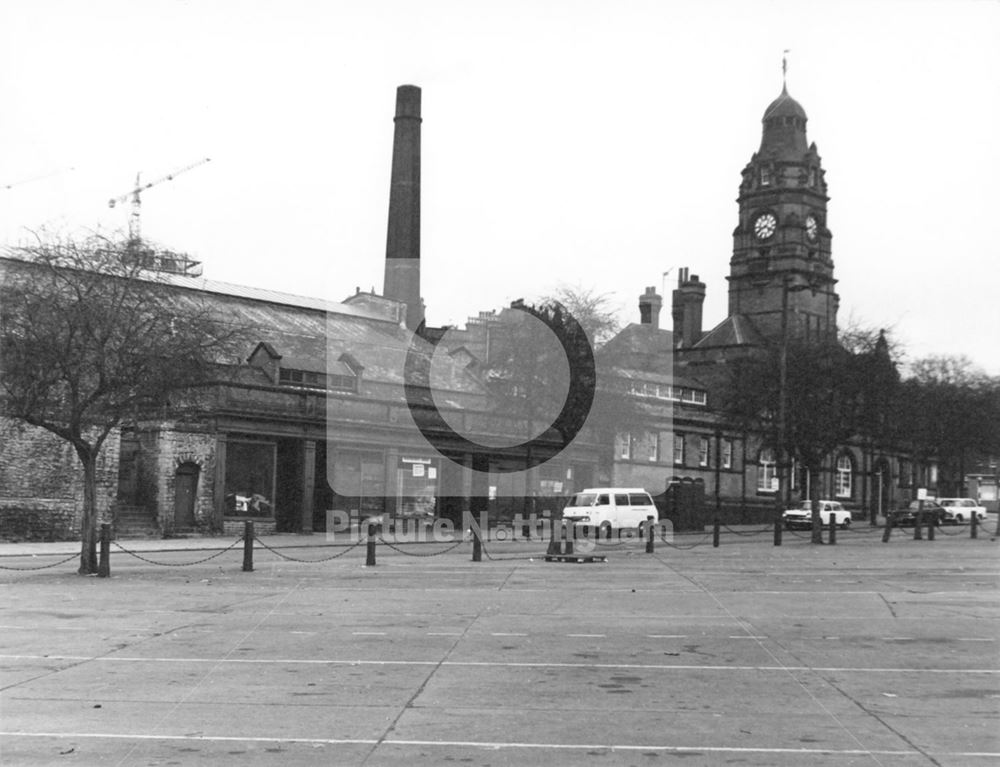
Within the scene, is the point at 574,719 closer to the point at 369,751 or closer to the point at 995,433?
the point at 369,751

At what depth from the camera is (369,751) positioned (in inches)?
325

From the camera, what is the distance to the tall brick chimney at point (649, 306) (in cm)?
8806

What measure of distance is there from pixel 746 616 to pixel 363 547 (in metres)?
23.3

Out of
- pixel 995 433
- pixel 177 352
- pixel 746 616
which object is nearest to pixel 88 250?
pixel 177 352

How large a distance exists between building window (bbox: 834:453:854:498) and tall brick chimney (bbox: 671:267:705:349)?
49.8 ft

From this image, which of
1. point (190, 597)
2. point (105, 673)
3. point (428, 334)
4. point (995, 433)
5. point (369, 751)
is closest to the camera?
point (369, 751)

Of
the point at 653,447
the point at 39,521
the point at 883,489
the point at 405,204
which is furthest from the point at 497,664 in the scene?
the point at 883,489

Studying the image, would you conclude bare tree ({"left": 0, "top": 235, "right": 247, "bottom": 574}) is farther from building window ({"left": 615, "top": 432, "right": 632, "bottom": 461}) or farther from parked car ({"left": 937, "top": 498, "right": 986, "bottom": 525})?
parked car ({"left": 937, "top": 498, "right": 986, "bottom": 525})

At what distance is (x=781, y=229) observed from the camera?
305 ft

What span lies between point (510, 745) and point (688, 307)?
8595 centimetres

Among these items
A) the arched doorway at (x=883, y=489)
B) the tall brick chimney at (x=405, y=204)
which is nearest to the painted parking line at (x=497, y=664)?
the tall brick chimney at (x=405, y=204)

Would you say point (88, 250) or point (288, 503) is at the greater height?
point (88, 250)

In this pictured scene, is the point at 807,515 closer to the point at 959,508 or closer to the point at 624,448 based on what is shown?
the point at 624,448

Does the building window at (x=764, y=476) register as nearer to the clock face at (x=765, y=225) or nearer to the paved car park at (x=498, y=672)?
the clock face at (x=765, y=225)
